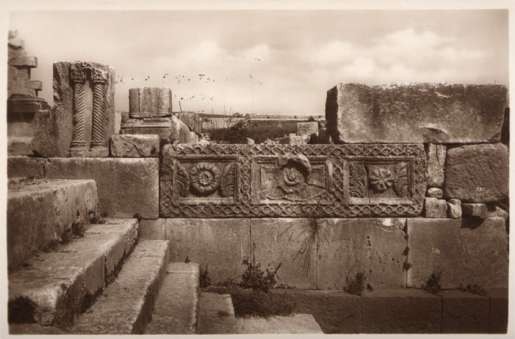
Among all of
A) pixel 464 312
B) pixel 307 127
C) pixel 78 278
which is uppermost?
pixel 307 127

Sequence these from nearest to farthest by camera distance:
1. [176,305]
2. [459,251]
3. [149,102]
A: [176,305]
[459,251]
[149,102]

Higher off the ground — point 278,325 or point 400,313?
point 278,325

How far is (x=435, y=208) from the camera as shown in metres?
5.41

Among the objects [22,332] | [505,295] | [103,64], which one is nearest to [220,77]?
[103,64]

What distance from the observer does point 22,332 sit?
2346 millimetres

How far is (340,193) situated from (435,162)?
1.20m

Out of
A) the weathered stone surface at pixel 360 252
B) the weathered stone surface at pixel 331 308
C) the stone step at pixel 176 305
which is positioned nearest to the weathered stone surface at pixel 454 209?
the weathered stone surface at pixel 360 252

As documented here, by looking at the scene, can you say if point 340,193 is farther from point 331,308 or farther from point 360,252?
point 331,308

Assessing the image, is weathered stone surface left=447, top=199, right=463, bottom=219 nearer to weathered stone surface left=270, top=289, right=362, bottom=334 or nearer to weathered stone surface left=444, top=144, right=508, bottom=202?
weathered stone surface left=444, top=144, right=508, bottom=202

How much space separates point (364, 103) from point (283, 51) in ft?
3.96

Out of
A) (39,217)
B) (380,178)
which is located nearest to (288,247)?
(380,178)

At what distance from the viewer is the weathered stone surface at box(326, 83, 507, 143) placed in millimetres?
5352

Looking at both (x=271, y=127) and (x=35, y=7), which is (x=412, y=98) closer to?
(x=35, y=7)

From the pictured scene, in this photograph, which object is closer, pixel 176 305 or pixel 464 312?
Answer: pixel 176 305
